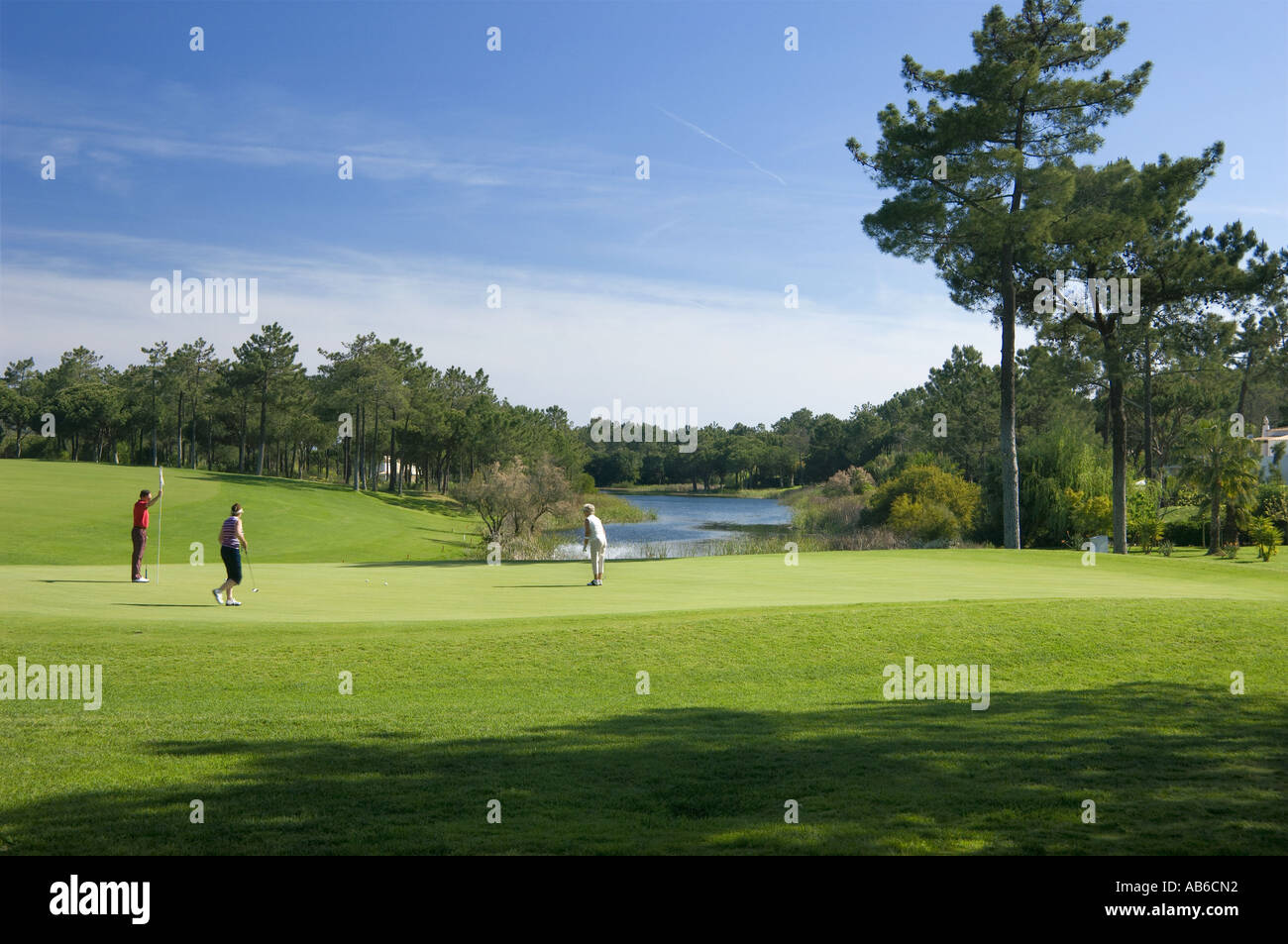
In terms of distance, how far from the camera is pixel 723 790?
6.79 m

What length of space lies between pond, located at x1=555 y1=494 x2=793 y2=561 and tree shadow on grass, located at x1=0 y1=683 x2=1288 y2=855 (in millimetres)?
27589

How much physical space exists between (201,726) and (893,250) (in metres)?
32.5

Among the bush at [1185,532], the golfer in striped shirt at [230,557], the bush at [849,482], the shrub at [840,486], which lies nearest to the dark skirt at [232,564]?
the golfer in striped shirt at [230,557]

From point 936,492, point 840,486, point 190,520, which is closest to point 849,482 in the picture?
point 840,486

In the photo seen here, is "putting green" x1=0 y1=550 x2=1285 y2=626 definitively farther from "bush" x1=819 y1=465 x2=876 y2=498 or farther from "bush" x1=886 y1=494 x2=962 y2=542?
"bush" x1=819 y1=465 x2=876 y2=498

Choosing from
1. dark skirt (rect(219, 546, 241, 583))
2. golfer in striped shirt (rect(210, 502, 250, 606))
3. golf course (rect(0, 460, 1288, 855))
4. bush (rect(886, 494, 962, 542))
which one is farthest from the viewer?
bush (rect(886, 494, 962, 542))

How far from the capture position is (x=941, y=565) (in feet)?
81.0

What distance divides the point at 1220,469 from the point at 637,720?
42.6m

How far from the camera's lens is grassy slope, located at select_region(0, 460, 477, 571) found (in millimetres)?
39688

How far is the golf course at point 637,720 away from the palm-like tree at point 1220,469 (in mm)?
25964

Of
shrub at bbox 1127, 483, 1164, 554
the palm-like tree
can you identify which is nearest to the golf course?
shrub at bbox 1127, 483, 1164, 554

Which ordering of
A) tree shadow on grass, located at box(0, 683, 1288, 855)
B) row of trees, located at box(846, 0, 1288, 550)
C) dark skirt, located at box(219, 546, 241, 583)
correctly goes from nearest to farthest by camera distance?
tree shadow on grass, located at box(0, 683, 1288, 855), dark skirt, located at box(219, 546, 241, 583), row of trees, located at box(846, 0, 1288, 550)
